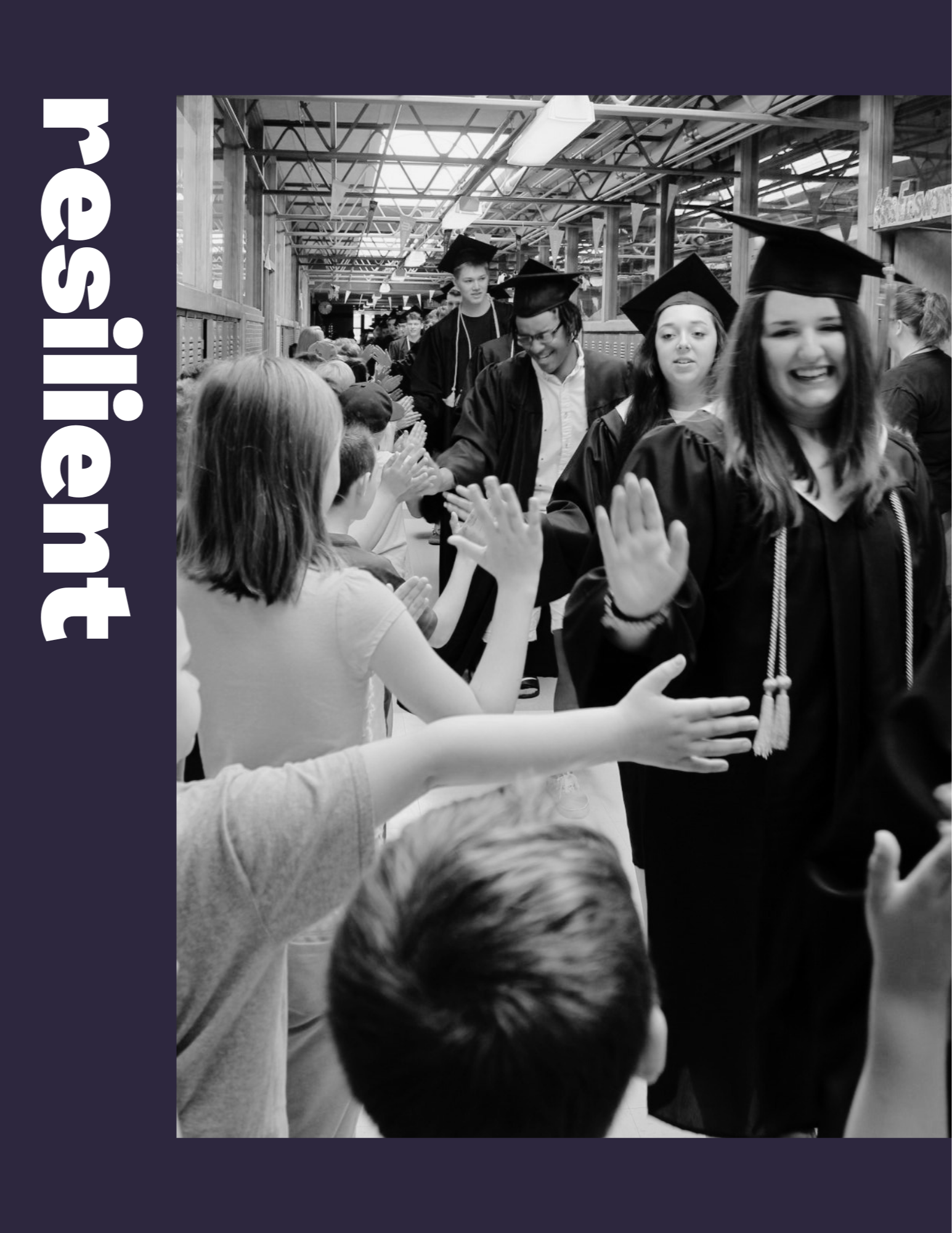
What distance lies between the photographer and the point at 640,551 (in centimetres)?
143

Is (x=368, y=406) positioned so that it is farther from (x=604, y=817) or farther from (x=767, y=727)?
(x=767, y=727)

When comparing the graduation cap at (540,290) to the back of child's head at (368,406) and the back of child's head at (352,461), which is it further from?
the back of child's head at (352,461)

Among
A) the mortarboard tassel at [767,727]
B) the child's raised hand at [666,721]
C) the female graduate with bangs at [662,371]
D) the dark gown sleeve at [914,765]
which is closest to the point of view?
the child's raised hand at [666,721]

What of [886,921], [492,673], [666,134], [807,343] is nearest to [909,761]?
[886,921]

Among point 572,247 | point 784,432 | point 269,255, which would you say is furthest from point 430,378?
point 572,247

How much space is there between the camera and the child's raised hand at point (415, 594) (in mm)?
1482

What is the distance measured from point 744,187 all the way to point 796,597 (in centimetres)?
936

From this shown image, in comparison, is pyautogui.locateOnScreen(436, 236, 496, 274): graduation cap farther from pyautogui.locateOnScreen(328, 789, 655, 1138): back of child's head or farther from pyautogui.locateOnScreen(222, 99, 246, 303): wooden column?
pyautogui.locateOnScreen(328, 789, 655, 1138): back of child's head

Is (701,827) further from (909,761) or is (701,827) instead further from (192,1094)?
(192,1094)

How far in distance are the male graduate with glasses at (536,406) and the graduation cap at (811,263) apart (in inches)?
60.6

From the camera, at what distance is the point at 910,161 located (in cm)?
556

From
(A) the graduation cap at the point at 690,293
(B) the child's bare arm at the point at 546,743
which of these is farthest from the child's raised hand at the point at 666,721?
(A) the graduation cap at the point at 690,293

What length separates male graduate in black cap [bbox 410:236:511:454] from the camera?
5518 mm

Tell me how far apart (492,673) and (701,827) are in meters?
0.59
